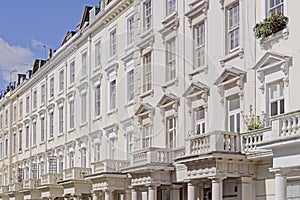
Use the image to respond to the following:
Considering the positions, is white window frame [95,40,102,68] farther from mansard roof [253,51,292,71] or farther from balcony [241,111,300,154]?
balcony [241,111,300,154]

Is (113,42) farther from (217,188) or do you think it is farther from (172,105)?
(217,188)

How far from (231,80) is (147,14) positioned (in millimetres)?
8593

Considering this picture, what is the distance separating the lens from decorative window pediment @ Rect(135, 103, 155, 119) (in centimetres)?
2775

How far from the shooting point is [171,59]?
26.5 m

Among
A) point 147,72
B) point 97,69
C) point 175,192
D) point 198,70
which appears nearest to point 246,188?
point 198,70

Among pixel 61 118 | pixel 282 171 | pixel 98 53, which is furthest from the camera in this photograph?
pixel 61 118

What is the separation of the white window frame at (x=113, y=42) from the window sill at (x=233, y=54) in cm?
1173

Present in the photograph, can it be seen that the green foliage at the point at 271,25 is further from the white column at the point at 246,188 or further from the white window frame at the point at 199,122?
the white window frame at the point at 199,122

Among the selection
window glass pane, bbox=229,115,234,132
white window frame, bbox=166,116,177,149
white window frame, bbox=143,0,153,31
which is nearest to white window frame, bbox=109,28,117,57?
white window frame, bbox=143,0,153,31

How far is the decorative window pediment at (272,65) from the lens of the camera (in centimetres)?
1856

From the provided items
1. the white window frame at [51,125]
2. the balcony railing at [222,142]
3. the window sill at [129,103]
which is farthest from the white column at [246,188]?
the white window frame at [51,125]

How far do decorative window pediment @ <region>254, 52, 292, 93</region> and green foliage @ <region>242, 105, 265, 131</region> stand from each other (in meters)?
0.80

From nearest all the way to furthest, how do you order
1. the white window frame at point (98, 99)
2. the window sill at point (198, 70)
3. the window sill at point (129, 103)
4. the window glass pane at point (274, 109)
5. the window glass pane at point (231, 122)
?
the window glass pane at point (274, 109) < the window glass pane at point (231, 122) < the window sill at point (198, 70) < the window sill at point (129, 103) < the white window frame at point (98, 99)

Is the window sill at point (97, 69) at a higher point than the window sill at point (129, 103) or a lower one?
higher
